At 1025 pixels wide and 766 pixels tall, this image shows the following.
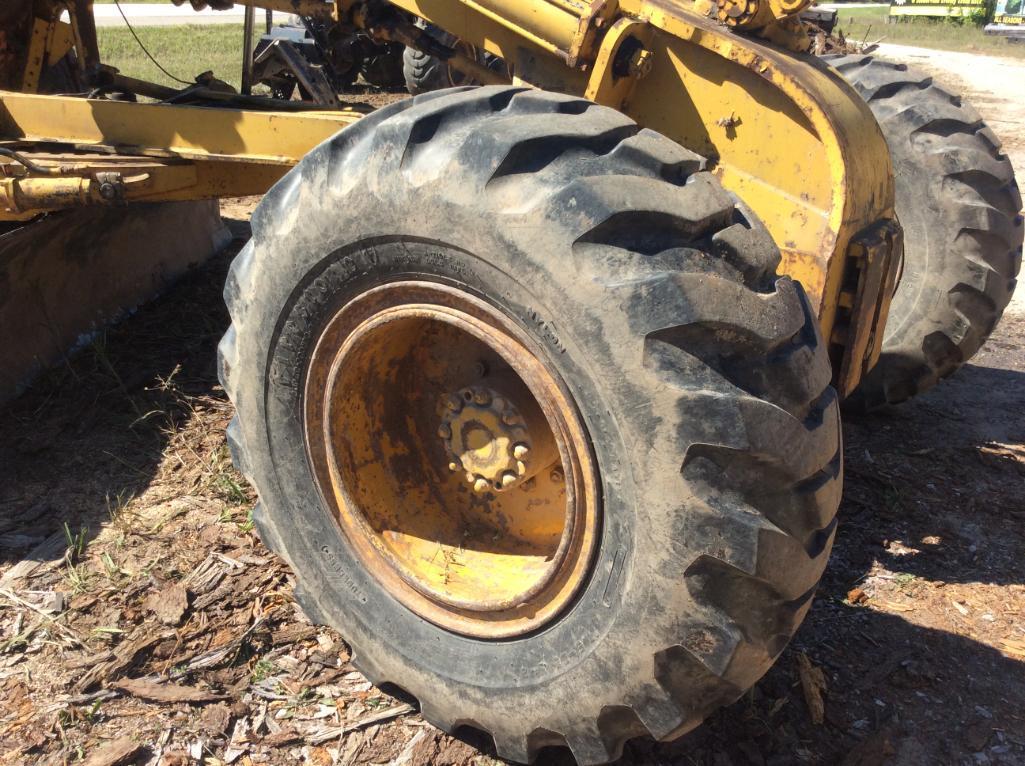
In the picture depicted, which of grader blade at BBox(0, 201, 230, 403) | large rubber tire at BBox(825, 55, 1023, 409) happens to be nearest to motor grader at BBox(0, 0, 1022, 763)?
grader blade at BBox(0, 201, 230, 403)

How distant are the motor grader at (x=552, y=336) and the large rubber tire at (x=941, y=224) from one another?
3.57 feet

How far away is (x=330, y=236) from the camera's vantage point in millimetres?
2295

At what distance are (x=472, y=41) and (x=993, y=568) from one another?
2.73 metres

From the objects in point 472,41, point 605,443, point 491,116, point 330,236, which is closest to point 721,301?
point 605,443

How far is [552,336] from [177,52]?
17302 millimetres

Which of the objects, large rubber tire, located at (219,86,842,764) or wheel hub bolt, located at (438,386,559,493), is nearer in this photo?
large rubber tire, located at (219,86,842,764)

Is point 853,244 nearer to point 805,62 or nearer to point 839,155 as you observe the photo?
point 839,155

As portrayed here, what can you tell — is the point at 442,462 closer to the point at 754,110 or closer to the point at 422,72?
the point at 754,110

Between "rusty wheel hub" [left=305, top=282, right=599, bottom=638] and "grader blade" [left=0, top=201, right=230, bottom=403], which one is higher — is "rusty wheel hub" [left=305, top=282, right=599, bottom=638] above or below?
above

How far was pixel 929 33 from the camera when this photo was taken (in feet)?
105

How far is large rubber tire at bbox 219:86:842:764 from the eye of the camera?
1909 mm

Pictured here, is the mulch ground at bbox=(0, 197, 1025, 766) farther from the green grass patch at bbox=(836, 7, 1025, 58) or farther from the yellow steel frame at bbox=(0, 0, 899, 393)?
the green grass patch at bbox=(836, 7, 1025, 58)

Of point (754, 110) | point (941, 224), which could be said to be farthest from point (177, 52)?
point (754, 110)

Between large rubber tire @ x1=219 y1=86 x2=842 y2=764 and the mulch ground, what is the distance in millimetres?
580
